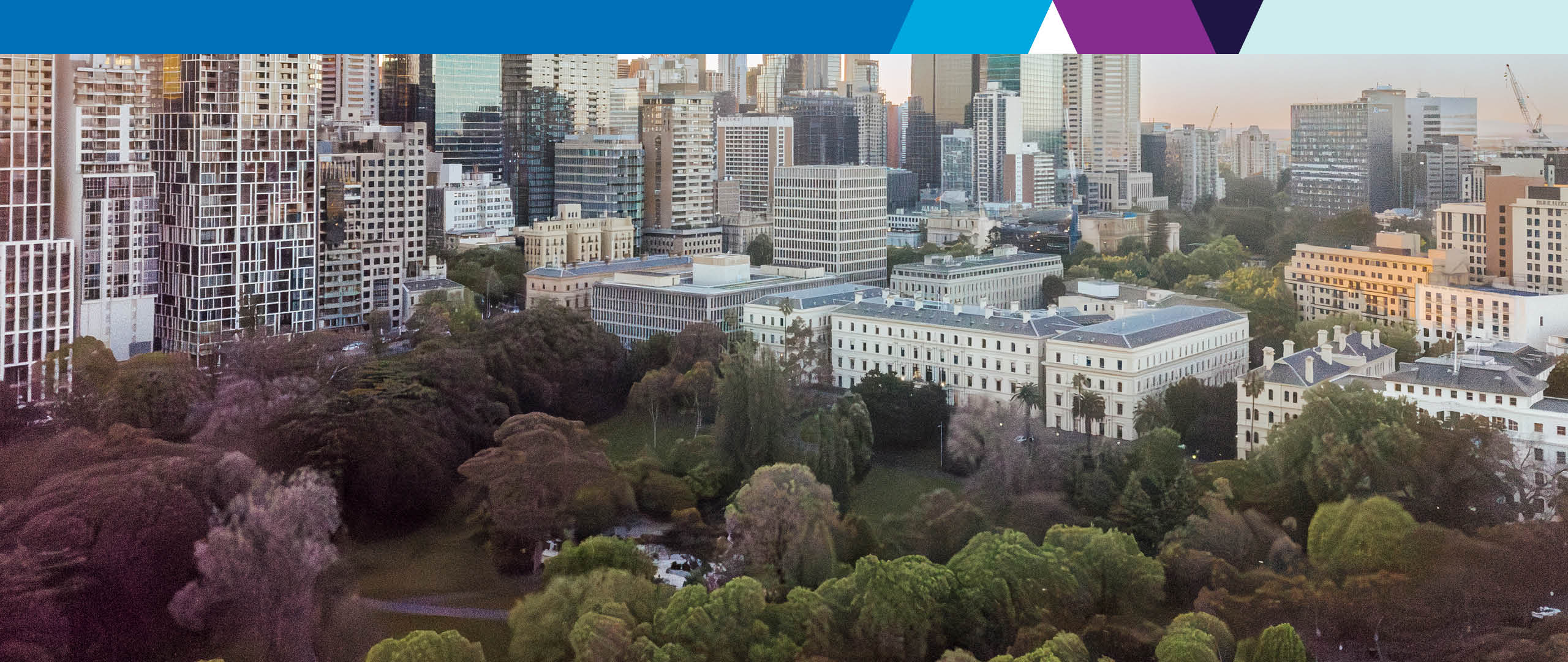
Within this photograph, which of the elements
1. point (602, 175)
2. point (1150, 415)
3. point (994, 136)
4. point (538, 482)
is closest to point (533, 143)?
point (602, 175)

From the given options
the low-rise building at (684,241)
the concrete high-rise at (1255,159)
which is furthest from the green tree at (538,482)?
the concrete high-rise at (1255,159)

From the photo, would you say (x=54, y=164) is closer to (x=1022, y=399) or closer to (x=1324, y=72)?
(x=1022, y=399)

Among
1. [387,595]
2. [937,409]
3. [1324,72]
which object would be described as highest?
[1324,72]

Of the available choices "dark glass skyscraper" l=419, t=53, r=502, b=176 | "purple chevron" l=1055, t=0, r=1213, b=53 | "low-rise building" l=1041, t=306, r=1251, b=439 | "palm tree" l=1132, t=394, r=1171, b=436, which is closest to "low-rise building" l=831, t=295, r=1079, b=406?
"low-rise building" l=1041, t=306, r=1251, b=439

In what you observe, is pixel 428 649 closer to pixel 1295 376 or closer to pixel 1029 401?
pixel 1029 401

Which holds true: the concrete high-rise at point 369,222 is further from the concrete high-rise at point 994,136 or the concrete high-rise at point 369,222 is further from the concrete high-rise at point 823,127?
the concrete high-rise at point 994,136

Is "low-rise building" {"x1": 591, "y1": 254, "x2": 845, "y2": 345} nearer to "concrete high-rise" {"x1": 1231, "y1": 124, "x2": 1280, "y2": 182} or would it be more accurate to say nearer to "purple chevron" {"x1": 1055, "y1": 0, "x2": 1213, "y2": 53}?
"concrete high-rise" {"x1": 1231, "y1": 124, "x2": 1280, "y2": 182}

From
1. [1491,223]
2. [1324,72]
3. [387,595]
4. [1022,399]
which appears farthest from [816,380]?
[1491,223]
